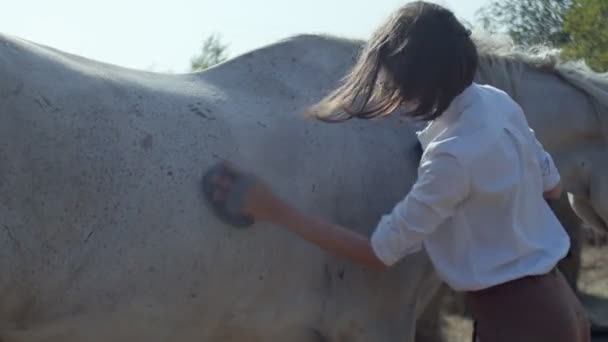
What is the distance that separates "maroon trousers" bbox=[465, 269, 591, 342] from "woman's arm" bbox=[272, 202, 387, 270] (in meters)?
0.31

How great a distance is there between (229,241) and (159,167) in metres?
0.29

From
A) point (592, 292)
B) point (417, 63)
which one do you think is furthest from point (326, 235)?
point (592, 292)

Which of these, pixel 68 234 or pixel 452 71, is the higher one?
pixel 452 71

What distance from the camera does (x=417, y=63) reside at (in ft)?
8.44

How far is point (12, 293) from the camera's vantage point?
2.62 meters

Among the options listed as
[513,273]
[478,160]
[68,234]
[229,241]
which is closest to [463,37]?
[478,160]

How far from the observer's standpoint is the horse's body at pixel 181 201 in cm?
266

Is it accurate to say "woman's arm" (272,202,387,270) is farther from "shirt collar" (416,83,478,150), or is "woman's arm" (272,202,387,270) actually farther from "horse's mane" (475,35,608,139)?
"horse's mane" (475,35,608,139)

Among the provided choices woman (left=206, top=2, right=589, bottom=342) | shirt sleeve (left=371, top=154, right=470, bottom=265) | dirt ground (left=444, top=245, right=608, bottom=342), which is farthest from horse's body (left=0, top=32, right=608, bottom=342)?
dirt ground (left=444, top=245, right=608, bottom=342)

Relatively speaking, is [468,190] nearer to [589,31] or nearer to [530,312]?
[530,312]

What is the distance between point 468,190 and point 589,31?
26.7 feet

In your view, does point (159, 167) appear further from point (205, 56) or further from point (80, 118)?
point (205, 56)

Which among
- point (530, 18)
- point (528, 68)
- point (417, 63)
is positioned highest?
point (417, 63)

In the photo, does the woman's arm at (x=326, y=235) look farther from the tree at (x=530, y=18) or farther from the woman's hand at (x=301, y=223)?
the tree at (x=530, y=18)
